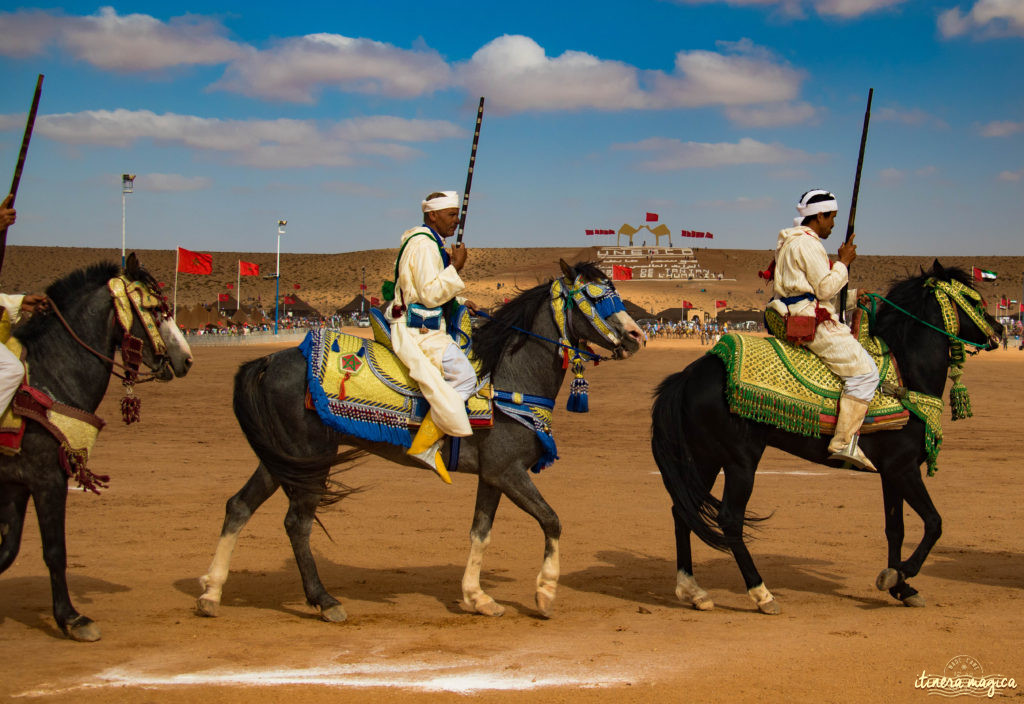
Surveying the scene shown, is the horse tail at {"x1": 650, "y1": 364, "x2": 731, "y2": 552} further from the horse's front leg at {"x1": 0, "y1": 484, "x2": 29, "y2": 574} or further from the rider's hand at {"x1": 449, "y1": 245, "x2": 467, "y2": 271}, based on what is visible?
the horse's front leg at {"x1": 0, "y1": 484, "x2": 29, "y2": 574}

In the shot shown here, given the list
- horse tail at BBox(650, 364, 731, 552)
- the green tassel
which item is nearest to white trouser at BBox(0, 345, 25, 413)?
horse tail at BBox(650, 364, 731, 552)

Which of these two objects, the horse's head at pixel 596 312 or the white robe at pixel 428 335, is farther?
the horse's head at pixel 596 312

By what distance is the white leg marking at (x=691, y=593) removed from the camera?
277 inches

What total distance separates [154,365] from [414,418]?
71.6 inches

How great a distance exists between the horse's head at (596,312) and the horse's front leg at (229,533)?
248cm

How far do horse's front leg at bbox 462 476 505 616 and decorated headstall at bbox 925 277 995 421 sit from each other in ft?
12.0

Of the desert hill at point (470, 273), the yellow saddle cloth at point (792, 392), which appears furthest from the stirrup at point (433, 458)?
the desert hill at point (470, 273)

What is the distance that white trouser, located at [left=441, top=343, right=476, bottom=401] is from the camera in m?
6.72

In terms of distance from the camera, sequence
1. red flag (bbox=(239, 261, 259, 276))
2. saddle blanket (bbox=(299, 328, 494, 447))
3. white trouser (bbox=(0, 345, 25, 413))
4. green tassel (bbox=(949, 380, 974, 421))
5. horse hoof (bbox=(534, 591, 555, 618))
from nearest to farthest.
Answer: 1. white trouser (bbox=(0, 345, 25, 413))
2. horse hoof (bbox=(534, 591, 555, 618))
3. saddle blanket (bbox=(299, 328, 494, 447))
4. green tassel (bbox=(949, 380, 974, 421))
5. red flag (bbox=(239, 261, 259, 276))

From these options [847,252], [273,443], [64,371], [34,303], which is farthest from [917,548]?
[34,303]

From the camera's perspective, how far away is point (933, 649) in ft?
19.1

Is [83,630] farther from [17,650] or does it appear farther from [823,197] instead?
[823,197]

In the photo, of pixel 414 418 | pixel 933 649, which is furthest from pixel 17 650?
pixel 933 649

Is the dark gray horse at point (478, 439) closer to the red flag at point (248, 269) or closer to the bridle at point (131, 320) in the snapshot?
the bridle at point (131, 320)
